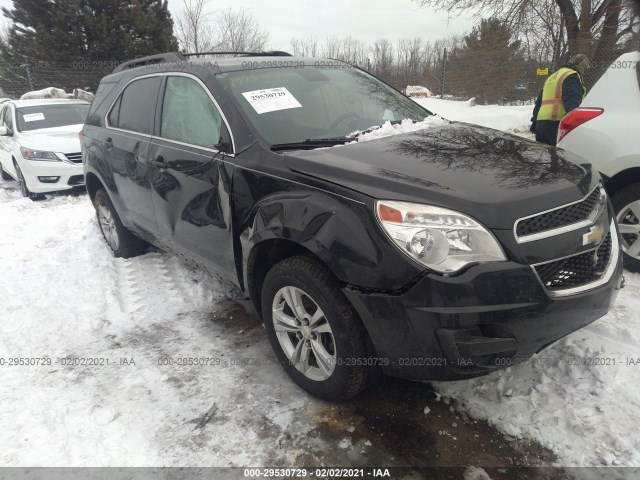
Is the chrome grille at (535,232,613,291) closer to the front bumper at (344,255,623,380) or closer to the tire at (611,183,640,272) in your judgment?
the front bumper at (344,255,623,380)

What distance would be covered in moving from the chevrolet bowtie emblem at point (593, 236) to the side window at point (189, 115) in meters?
2.14

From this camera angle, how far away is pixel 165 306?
3783 millimetres

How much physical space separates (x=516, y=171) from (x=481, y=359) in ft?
3.22

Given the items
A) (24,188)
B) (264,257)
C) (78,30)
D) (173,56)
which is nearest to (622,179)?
(264,257)

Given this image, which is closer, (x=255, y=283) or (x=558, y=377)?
(x=558, y=377)

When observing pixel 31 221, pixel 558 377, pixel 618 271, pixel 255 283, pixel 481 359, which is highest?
pixel 618 271

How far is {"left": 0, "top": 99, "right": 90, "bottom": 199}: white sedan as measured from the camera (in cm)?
786

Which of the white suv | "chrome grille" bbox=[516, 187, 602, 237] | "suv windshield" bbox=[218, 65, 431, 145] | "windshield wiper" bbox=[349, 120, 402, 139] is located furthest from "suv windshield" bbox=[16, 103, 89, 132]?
"chrome grille" bbox=[516, 187, 602, 237]

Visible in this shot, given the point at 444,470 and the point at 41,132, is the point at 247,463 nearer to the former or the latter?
the point at 444,470

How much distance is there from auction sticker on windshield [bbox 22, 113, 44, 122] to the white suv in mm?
9275

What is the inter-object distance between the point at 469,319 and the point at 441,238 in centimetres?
36

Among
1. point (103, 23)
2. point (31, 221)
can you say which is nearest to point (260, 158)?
point (31, 221)

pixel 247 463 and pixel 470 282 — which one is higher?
pixel 470 282

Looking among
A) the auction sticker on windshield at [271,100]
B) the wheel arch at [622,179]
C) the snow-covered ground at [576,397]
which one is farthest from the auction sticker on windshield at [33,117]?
the wheel arch at [622,179]
